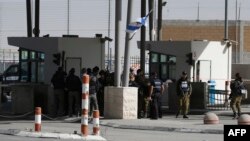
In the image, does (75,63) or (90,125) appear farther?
(75,63)

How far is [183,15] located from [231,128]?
46.1 m

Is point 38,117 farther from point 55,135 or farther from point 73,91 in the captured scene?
point 73,91

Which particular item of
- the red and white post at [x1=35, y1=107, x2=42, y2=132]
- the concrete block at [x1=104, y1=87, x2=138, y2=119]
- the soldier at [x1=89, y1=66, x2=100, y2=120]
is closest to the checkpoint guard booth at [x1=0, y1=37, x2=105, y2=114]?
the soldier at [x1=89, y1=66, x2=100, y2=120]

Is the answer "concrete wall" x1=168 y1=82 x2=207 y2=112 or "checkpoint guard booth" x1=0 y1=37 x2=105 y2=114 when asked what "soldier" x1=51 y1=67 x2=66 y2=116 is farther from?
"concrete wall" x1=168 y1=82 x2=207 y2=112

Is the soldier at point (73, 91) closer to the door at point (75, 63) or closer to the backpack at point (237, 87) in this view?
the backpack at point (237, 87)

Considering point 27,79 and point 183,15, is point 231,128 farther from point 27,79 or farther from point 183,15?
point 183,15

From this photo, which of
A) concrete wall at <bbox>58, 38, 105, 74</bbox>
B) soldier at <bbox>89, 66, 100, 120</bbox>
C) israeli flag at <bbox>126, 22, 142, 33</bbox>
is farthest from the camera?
concrete wall at <bbox>58, 38, 105, 74</bbox>

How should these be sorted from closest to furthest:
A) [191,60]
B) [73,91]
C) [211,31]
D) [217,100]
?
[73,91] → [217,100] → [191,60] → [211,31]

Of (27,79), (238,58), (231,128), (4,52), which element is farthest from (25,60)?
(238,58)

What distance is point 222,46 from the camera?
123 feet

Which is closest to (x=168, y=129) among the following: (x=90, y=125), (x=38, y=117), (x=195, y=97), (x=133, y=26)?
(x=90, y=125)

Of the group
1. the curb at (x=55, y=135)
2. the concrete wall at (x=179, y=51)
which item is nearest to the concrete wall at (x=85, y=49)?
the concrete wall at (x=179, y=51)

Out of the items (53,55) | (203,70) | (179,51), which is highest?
(179,51)

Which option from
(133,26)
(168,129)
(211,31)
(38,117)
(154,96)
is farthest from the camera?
(211,31)
